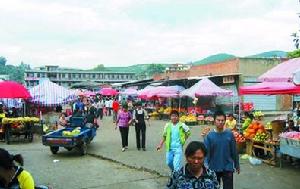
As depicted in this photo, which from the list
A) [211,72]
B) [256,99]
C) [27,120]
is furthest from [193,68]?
[27,120]

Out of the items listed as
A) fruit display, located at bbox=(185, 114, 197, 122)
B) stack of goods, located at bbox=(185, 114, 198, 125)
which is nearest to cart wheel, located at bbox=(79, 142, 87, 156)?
stack of goods, located at bbox=(185, 114, 198, 125)

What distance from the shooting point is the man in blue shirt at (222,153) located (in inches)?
263

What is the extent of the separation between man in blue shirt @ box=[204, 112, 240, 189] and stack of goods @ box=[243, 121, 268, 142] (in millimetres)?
6416

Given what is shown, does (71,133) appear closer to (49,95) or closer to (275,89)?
(275,89)

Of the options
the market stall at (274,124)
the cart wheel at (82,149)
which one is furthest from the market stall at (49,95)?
the market stall at (274,124)

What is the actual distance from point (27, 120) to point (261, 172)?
10705 mm

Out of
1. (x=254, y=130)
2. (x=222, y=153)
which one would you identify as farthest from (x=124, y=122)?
(x=222, y=153)

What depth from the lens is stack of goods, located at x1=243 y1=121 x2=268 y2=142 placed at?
1296 cm

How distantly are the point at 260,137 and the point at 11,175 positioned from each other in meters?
9.80

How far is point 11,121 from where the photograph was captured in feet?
59.4

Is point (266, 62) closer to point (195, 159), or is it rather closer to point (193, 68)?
point (193, 68)

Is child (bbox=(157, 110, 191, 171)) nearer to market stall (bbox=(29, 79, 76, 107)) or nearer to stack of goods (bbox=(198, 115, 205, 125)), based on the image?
market stall (bbox=(29, 79, 76, 107))

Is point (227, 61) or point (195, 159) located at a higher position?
point (227, 61)

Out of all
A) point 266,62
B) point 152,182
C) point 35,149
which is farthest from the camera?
point 266,62
